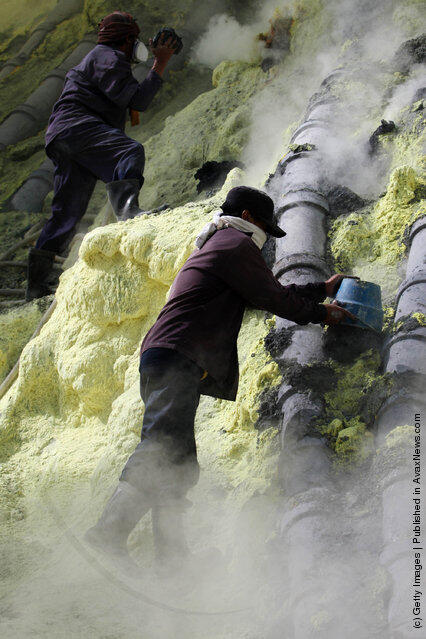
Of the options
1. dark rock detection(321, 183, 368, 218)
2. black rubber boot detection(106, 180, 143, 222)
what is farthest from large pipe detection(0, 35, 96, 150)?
dark rock detection(321, 183, 368, 218)

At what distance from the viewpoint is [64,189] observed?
541cm

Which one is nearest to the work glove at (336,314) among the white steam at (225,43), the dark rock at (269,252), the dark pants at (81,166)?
the dark rock at (269,252)

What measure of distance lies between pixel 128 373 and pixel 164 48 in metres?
2.57

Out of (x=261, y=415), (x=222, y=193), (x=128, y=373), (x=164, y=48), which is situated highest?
(x=164, y=48)

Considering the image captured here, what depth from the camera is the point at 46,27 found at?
834 cm

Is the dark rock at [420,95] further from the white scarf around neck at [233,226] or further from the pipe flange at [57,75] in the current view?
the pipe flange at [57,75]

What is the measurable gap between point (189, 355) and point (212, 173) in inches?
110

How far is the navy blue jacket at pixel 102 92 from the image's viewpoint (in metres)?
5.00

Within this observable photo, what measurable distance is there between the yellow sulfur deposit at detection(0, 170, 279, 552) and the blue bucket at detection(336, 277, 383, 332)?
0.51m

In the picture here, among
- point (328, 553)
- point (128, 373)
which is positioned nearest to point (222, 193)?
point (128, 373)

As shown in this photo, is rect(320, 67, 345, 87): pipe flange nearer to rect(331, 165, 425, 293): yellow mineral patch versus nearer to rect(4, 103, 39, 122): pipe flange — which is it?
rect(331, 165, 425, 293): yellow mineral patch

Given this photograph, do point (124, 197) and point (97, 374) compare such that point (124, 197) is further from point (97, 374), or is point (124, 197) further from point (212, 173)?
point (97, 374)

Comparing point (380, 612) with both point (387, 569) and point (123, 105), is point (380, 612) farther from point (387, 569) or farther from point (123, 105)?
point (123, 105)

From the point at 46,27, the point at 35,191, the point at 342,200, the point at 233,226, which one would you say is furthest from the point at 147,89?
the point at 46,27
